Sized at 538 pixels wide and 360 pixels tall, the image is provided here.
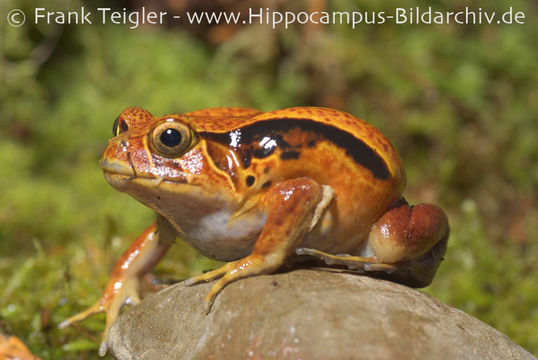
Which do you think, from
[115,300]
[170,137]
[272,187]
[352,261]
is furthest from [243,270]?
[115,300]

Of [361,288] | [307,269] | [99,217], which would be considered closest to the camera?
[361,288]

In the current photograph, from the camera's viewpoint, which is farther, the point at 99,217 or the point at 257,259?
the point at 99,217

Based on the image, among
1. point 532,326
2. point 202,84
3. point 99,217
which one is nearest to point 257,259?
point 532,326

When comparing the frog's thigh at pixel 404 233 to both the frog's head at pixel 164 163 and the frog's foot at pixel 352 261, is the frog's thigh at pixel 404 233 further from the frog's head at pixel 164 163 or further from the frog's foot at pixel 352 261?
the frog's head at pixel 164 163

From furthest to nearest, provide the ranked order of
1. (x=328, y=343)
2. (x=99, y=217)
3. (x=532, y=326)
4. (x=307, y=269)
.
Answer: (x=99, y=217) < (x=532, y=326) < (x=307, y=269) < (x=328, y=343)

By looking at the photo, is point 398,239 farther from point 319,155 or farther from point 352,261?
point 319,155

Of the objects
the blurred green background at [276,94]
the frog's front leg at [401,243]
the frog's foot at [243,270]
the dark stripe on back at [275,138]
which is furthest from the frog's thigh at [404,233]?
the blurred green background at [276,94]

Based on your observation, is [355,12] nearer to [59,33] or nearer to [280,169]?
[59,33]
